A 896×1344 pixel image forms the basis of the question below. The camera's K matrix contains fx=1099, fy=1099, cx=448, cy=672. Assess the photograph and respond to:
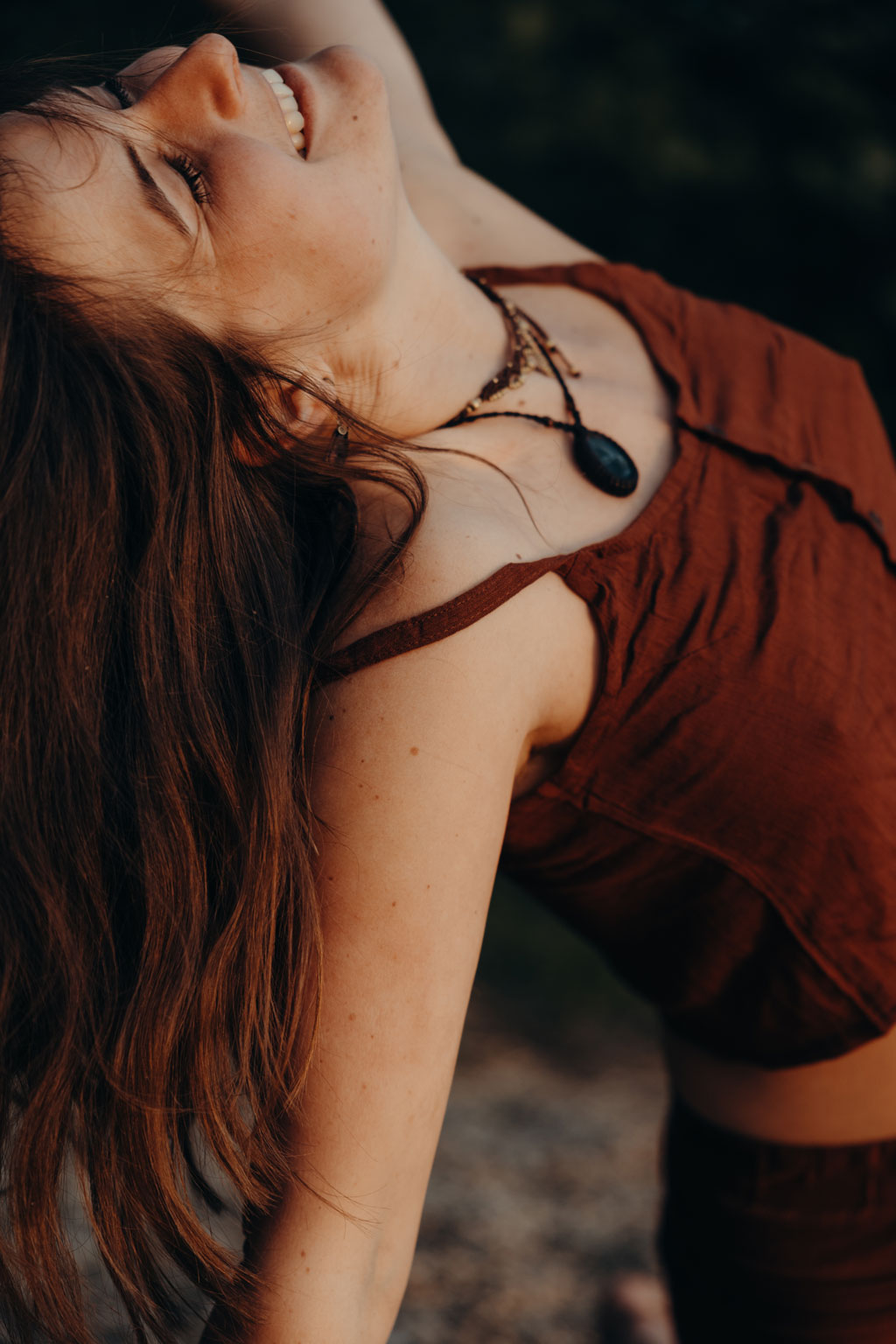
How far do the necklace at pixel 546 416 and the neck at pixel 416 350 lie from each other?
0.11 ft

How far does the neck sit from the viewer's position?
1.56 metres

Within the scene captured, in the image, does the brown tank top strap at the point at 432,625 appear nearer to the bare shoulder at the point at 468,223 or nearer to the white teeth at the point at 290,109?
the white teeth at the point at 290,109

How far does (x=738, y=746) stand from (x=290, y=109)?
1027 millimetres

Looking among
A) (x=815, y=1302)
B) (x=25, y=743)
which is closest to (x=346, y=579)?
(x=25, y=743)

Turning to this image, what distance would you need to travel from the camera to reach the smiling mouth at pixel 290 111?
4.79 ft

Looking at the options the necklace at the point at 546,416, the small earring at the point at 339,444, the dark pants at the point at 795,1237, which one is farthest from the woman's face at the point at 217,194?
the dark pants at the point at 795,1237

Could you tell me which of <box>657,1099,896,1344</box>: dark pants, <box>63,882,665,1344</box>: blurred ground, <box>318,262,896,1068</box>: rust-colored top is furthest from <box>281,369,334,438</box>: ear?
<box>63,882,665,1344</box>: blurred ground

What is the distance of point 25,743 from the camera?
4.00ft

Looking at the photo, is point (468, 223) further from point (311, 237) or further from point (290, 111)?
point (311, 237)

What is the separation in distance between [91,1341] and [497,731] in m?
0.87

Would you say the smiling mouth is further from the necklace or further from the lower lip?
the necklace

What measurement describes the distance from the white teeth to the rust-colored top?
0.65m

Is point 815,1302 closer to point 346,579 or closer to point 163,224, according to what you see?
point 346,579

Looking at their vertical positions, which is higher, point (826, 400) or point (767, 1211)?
point (826, 400)
